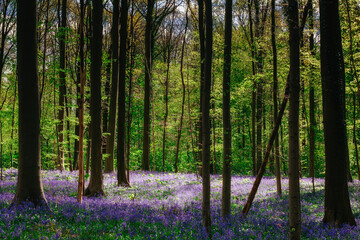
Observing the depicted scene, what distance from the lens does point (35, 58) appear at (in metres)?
7.98

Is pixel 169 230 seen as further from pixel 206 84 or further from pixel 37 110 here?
pixel 37 110

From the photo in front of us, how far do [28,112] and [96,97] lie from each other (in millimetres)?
3191

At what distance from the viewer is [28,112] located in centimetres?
773

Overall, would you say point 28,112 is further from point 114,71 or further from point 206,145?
point 114,71

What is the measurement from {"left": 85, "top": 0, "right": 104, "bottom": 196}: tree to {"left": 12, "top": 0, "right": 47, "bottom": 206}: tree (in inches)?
110

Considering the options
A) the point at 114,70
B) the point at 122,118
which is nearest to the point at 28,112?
the point at 122,118

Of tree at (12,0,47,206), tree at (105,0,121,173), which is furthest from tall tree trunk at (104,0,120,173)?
tree at (12,0,47,206)

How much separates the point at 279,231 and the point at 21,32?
9103mm

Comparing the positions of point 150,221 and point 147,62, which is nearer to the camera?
point 150,221

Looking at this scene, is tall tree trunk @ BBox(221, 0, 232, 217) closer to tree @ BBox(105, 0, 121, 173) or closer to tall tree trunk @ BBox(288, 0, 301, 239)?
tall tree trunk @ BBox(288, 0, 301, 239)

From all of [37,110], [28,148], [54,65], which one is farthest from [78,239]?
[54,65]

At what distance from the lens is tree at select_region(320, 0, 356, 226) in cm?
788

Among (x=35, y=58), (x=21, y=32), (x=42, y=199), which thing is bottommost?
(x=42, y=199)

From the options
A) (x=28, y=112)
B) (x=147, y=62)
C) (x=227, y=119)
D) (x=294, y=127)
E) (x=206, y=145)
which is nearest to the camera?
(x=294, y=127)
